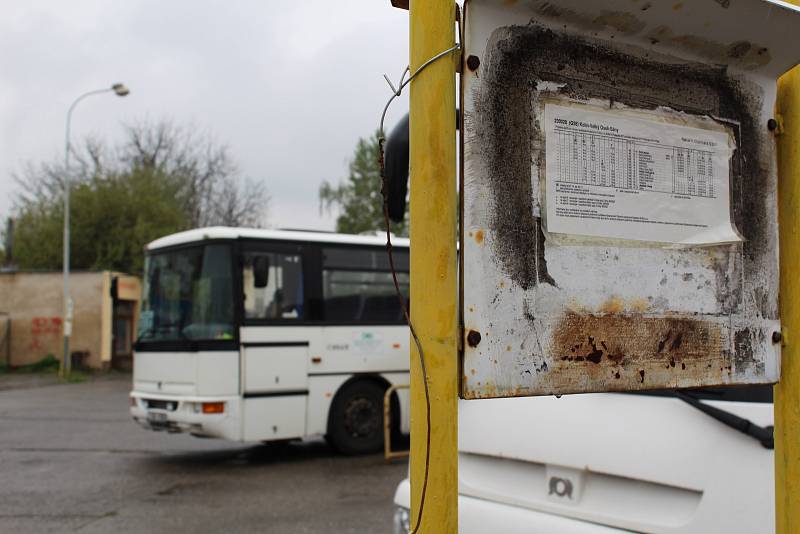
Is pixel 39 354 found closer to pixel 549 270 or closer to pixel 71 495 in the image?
pixel 71 495

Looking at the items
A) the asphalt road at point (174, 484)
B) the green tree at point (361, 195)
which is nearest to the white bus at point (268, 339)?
the asphalt road at point (174, 484)

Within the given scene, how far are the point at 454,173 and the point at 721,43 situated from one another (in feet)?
2.74

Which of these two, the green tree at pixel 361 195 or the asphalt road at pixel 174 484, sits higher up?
the green tree at pixel 361 195

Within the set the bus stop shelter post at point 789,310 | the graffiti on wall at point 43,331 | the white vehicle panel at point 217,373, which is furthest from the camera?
the graffiti on wall at point 43,331

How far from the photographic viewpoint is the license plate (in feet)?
31.6

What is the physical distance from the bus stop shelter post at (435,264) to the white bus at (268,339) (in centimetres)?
809

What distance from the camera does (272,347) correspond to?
9844 mm

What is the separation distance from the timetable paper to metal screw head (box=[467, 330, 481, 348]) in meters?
0.30

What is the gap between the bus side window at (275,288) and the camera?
988 cm

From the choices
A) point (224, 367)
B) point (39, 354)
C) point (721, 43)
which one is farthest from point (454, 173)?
point (39, 354)

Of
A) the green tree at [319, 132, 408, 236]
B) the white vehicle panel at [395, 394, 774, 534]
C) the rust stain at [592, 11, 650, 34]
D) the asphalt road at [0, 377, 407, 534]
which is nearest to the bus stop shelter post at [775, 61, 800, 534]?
the rust stain at [592, 11, 650, 34]

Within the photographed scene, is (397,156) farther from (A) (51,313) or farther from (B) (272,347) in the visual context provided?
(A) (51,313)

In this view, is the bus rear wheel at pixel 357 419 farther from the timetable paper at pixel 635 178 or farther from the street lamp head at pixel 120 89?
the street lamp head at pixel 120 89

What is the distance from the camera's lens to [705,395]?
2.95 m
